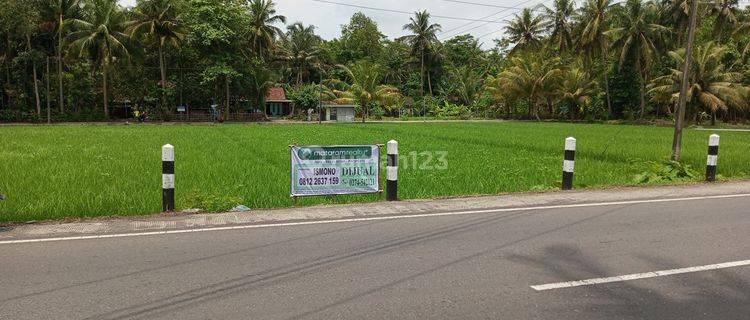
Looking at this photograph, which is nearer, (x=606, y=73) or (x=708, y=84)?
(x=708, y=84)

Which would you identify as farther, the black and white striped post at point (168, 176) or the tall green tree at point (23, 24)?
the tall green tree at point (23, 24)

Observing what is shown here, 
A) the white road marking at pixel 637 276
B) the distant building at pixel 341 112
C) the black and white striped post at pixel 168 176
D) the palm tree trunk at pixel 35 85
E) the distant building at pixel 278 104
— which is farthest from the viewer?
the distant building at pixel 278 104

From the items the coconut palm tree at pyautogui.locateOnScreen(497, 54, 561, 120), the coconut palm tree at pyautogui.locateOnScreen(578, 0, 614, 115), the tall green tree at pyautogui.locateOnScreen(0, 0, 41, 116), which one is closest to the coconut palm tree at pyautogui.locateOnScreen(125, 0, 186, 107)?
the tall green tree at pyautogui.locateOnScreen(0, 0, 41, 116)

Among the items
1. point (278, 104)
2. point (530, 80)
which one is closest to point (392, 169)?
point (530, 80)

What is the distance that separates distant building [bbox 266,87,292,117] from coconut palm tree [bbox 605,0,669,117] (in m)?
37.5

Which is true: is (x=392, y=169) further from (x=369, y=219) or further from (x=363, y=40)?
(x=363, y=40)

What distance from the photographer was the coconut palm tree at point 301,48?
73.7 meters

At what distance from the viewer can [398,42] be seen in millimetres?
82500

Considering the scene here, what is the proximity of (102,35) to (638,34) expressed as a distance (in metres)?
47.5

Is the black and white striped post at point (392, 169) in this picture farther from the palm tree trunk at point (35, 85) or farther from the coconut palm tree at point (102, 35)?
the palm tree trunk at point (35, 85)

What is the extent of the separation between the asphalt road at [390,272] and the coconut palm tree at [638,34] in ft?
161

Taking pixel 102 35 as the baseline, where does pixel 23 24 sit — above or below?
above

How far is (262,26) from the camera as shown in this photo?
5806 centimetres

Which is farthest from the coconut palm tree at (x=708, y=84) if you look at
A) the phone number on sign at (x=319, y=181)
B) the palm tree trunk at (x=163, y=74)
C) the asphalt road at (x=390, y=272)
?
the asphalt road at (x=390, y=272)
